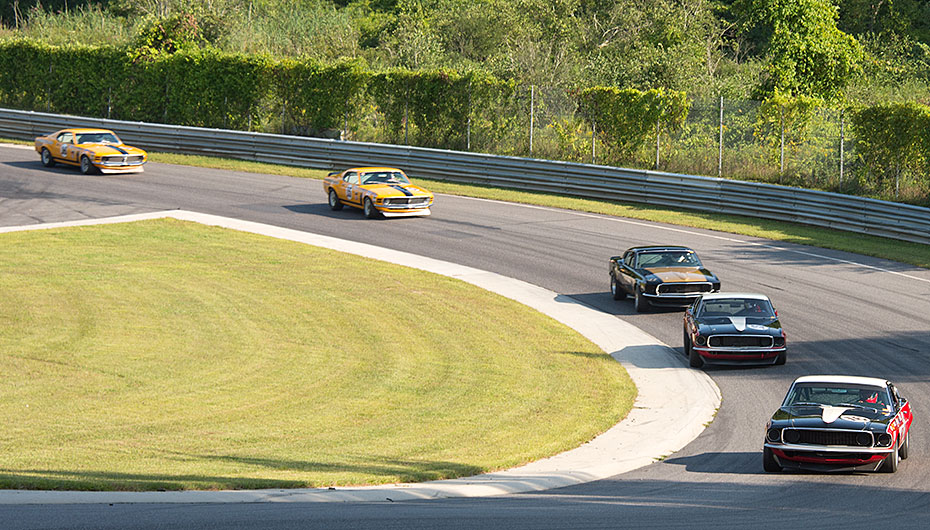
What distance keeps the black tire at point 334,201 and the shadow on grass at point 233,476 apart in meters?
21.7

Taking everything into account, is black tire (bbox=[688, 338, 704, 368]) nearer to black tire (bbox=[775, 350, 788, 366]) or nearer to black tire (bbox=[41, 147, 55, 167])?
black tire (bbox=[775, 350, 788, 366])

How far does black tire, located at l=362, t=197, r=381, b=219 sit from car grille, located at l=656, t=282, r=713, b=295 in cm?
1260

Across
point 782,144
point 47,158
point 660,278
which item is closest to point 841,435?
point 660,278

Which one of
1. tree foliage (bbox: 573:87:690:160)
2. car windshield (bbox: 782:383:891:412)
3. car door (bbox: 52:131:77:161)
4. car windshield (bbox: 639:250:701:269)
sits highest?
tree foliage (bbox: 573:87:690:160)

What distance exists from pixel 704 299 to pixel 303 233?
14481mm

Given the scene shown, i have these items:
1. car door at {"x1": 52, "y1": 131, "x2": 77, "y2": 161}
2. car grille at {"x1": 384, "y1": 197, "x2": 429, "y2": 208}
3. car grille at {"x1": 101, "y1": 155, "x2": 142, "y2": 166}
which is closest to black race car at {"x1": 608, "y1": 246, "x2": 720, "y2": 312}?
car grille at {"x1": 384, "y1": 197, "x2": 429, "y2": 208}

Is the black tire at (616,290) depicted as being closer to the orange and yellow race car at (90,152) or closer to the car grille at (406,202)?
the car grille at (406,202)

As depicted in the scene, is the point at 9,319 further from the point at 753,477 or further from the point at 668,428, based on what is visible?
the point at 753,477

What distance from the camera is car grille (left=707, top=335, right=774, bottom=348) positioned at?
1898cm

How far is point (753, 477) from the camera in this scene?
1289 cm

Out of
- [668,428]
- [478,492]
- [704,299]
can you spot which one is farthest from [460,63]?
[478,492]

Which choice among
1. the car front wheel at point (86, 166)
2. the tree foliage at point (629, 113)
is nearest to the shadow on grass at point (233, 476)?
the tree foliage at point (629, 113)

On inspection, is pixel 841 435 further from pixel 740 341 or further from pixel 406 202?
pixel 406 202

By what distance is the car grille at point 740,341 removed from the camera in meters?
19.0
